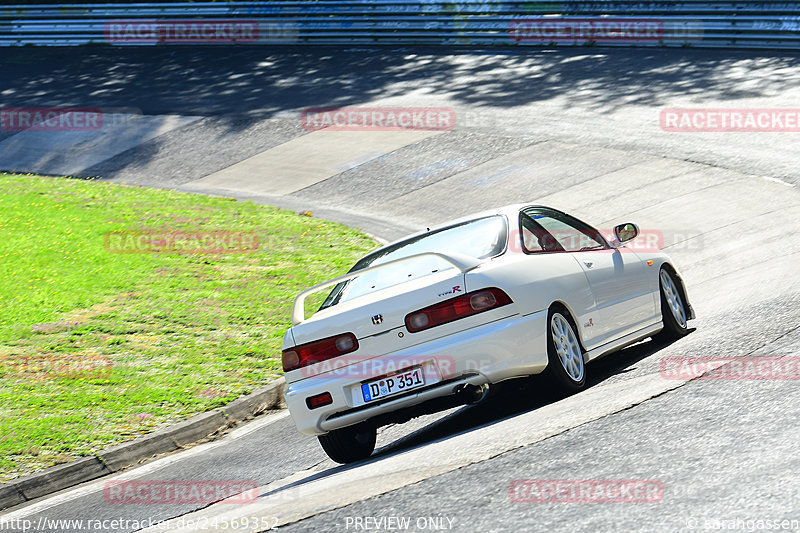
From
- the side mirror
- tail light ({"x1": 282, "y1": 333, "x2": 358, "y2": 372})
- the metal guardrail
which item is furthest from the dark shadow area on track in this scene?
the metal guardrail

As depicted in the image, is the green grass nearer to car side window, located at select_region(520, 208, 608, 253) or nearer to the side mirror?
car side window, located at select_region(520, 208, 608, 253)

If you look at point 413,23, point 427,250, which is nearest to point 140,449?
point 427,250

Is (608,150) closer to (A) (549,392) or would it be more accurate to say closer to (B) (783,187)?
(B) (783,187)

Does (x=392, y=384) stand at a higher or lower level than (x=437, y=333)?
lower

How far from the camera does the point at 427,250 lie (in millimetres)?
7270

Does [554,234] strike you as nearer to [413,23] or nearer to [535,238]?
[535,238]

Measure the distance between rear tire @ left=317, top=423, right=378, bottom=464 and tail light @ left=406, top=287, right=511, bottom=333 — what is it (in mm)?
812

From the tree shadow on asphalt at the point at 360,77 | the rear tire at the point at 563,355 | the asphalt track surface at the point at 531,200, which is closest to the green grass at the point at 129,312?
the asphalt track surface at the point at 531,200

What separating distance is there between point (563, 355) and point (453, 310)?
901 mm

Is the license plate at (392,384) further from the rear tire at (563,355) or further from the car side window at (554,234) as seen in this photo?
the car side window at (554,234)

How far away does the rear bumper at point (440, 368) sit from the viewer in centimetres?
639

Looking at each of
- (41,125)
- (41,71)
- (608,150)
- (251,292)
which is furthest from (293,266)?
(41,71)

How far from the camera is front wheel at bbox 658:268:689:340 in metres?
8.46

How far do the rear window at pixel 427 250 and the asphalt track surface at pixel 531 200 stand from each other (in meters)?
0.93
